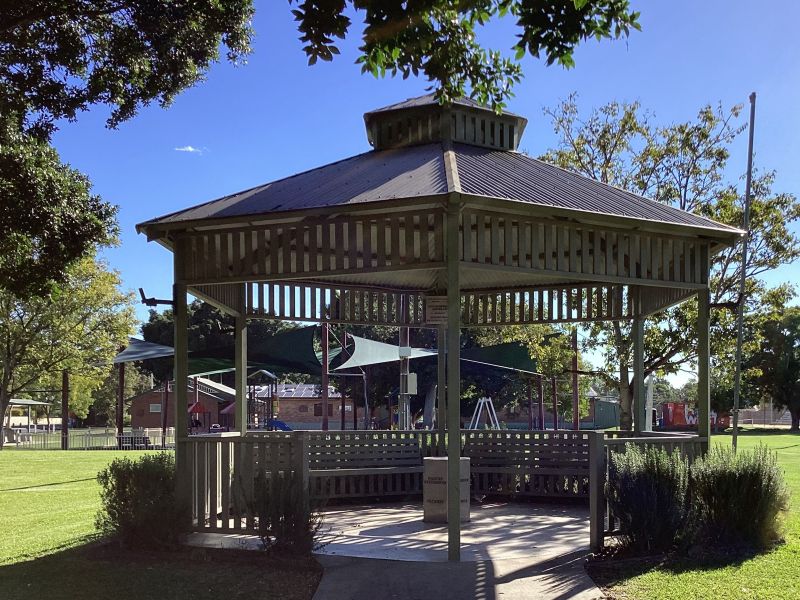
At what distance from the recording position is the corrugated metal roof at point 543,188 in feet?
24.2

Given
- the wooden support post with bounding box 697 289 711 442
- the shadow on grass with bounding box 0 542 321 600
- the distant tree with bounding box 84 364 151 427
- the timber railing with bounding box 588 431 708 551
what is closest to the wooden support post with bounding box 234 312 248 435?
the shadow on grass with bounding box 0 542 321 600

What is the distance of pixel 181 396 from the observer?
791 cm

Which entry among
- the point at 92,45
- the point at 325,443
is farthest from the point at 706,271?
the point at 92,45

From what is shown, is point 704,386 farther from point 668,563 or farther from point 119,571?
point 119,571

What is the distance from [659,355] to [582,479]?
5730mm

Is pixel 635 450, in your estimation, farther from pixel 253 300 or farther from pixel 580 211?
pixel 253 300

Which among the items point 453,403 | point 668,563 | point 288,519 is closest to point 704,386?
point 668,563

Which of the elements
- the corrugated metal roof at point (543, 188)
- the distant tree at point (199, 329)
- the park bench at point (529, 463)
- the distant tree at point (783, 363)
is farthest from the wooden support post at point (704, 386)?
the distant tree at point (783, 363)

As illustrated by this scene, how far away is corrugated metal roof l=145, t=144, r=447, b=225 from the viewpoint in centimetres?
728

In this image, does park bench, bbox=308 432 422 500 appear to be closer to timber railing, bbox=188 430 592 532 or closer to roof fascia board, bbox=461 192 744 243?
timber railing, bbox=188 430 592 532

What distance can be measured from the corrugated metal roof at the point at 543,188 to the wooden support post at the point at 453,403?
0.49 m

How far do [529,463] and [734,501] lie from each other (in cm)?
372

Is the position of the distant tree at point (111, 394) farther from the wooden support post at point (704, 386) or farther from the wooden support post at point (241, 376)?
the wooden support post at point (704, 386)

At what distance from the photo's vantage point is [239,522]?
750 centimetres
